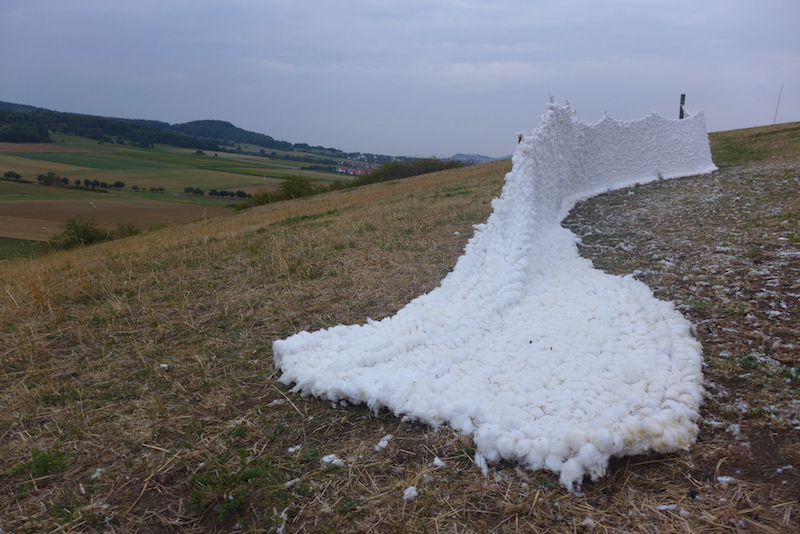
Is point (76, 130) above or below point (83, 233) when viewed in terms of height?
above

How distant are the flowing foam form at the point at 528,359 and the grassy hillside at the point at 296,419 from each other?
0.15 metres

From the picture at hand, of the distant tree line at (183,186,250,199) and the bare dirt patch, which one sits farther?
the distant tree line at (183,186,250,199)

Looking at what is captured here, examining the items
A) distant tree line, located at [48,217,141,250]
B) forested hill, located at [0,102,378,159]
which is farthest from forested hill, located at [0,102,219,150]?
distant tree line, located at [48,217,141,250]

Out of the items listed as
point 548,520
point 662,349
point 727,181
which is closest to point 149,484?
point 548,520

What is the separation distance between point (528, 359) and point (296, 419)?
1.82 meters

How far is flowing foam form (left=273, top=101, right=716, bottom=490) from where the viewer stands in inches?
106

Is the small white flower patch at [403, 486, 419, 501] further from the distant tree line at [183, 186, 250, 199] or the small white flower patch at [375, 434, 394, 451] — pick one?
the distant tree line at [183, 186, 250, 199]

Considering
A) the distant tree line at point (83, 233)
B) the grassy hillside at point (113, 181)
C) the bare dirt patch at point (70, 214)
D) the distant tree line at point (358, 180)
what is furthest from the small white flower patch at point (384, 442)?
the distant tree line at point (358, 180)

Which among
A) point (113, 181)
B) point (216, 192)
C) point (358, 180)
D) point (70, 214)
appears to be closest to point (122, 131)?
Result: point (113, 181)

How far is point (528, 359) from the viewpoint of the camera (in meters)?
3.70

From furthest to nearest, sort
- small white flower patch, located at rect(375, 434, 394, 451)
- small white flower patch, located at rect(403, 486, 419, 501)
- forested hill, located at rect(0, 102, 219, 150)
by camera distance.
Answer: forested hill, located at rect(0, 102, 219, 150), small white flower patch, located at rect(375, 434, 394, 451), small white flower patch, located at rect(403, 486, 419, 501)

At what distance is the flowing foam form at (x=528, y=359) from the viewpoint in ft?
8.84

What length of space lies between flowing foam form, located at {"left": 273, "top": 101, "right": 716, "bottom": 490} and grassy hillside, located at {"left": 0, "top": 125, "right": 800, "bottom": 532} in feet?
0.50

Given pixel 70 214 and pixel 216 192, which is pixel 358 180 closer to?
pixel 216 192
